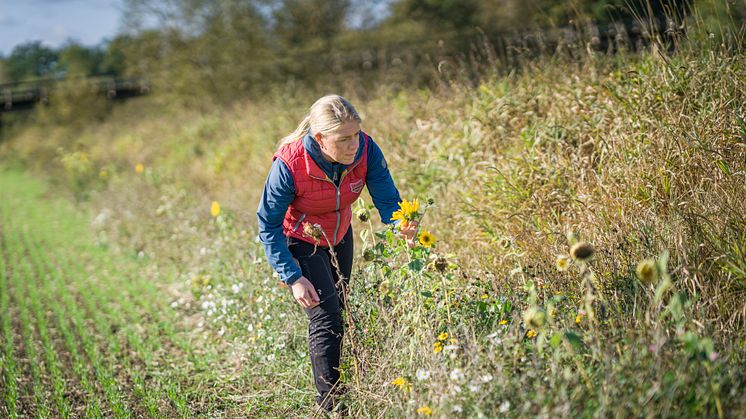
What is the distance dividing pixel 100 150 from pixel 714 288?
15.8 m

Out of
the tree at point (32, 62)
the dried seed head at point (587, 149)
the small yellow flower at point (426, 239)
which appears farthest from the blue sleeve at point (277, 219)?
the tree at point (32, 62)

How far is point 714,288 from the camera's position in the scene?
2.68 metres

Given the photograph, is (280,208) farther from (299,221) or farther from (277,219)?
(299,221)

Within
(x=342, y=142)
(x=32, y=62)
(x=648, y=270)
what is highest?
(x=32, y=62)

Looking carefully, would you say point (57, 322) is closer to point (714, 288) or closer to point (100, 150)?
point (714, 288)

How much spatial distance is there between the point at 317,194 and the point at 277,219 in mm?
236

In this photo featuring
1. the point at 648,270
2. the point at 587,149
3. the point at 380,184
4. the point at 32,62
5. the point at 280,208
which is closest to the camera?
A: the point at 648,270

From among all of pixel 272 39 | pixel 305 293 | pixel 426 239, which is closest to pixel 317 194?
pixel 305 293

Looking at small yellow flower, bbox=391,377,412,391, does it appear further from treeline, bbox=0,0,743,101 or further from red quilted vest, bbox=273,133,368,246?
treeline, bbox=0,0,743,101

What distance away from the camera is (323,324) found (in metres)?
2.89

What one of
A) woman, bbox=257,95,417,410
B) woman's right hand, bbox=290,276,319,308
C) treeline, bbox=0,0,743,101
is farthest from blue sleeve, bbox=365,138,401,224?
treeline, bbox=0,0,743,101

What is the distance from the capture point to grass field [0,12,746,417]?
2.20m

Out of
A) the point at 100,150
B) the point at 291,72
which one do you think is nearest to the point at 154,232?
the point at 100,150

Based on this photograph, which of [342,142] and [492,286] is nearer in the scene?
[342,142]
